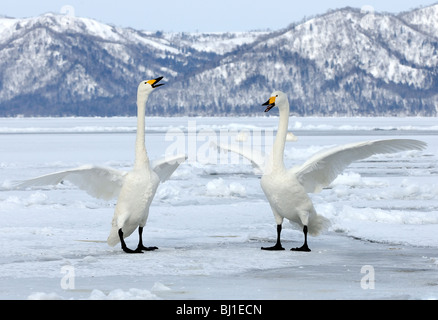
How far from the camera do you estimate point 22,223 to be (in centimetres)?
1109

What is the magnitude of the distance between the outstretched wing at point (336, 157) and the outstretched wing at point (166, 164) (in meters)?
1.37

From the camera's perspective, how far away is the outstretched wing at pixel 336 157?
29.7ft

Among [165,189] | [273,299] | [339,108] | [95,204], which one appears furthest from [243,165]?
[339,108]

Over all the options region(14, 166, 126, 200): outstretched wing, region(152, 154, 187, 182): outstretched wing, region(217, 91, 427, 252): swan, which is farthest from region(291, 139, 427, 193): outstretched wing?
region(14, 166, 126, 200): outstretched wing

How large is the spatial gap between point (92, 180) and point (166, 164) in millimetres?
931

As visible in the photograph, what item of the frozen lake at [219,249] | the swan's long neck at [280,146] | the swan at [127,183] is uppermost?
the swan's long neck at [280,146]

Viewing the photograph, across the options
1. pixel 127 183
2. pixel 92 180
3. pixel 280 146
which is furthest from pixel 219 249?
pixel 92 180

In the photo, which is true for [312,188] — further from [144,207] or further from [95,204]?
[95,204]

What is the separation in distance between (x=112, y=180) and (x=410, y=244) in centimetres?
355

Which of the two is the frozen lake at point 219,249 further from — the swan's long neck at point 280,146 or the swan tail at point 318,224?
the swan's long neck at point 280,146

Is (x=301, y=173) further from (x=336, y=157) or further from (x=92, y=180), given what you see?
(x=92, y=180)

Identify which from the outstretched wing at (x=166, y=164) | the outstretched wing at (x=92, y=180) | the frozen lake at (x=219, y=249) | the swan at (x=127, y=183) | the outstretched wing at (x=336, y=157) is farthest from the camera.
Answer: the outstretched wing at (x=166, y=164)

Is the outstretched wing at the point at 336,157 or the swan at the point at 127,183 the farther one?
the outstretched wing at the point at 336,157

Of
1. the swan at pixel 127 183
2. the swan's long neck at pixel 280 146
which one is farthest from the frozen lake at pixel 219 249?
the swan's long neck at pixel 280 146
